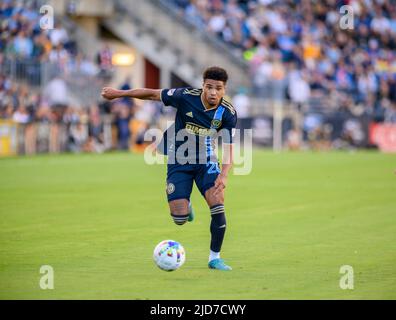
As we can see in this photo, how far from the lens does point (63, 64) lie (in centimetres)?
3484

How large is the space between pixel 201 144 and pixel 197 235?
9.89 feet

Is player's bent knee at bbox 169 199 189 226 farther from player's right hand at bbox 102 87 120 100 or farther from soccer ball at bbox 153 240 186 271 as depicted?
player's right hand at bbox 102 87 120 100

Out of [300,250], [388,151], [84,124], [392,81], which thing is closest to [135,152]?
[84,124]

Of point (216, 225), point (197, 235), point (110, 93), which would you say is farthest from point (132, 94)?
point (197, 235)

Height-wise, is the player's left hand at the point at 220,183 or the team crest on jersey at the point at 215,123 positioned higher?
the team crest on jersey at the point at 215,123

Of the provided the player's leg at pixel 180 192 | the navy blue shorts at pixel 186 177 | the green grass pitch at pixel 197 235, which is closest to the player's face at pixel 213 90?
the navy blue shorts at pixel 186 177

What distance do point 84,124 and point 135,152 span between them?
7.16ft

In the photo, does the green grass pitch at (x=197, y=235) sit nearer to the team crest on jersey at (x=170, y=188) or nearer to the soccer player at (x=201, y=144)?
the soccer player at (x=201, y=144)

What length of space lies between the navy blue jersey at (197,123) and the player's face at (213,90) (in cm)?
24

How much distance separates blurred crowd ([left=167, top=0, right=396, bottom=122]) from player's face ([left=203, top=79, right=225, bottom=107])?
2794 centimetres

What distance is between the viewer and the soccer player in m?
11.2

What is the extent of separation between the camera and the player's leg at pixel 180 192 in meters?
11.4

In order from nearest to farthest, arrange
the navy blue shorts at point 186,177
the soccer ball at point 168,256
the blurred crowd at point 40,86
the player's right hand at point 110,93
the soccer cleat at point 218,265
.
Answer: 1. the soccer ball at point 168,256
2. the soccer cleat at point 218,265
3. the player's right hand at point 110,93
4. the navy blue shorts at point 186,177
5. the blurred crowd at point 40,86

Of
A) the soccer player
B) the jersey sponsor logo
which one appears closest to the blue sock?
the soccer player
